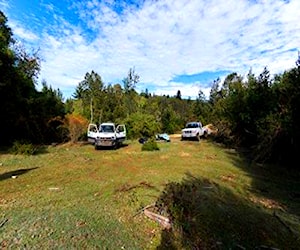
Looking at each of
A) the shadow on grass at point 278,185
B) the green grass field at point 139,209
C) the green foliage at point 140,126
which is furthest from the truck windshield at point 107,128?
the green foliage at point 140,126

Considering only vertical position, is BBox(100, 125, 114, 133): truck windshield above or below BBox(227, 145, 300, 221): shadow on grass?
above

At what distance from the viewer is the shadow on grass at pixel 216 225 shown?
654 cm

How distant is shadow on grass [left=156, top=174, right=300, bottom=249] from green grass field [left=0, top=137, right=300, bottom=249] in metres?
0.02

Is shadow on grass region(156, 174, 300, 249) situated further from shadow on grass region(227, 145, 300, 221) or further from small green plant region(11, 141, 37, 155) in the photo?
small green plant region(11, 141, 37, 155)

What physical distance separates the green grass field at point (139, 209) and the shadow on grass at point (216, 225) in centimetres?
2

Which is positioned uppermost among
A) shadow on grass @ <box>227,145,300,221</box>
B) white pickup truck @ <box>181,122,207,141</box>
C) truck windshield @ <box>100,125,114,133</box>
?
truck windshield @ <box>100,125,114,133</box>

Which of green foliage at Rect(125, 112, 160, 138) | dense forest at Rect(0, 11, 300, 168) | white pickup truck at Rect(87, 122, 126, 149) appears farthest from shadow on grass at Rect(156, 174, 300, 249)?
green foliage at Rect(125, 112, 160, 138)

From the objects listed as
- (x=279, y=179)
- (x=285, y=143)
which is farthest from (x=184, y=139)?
(x=279, y=179)

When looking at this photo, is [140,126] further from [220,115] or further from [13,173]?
[13,173]

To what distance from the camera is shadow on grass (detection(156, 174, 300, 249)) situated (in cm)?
654

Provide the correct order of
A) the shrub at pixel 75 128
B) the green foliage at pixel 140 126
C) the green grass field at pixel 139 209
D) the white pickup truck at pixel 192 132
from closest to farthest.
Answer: the green grass field at pixel 139 209, the shrub at pixel 75 128, the white pickup truck at pixel 192 132, the green foliage at pixel 140 126

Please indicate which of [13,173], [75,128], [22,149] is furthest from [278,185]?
[75,128]

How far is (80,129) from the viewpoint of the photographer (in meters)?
26.7

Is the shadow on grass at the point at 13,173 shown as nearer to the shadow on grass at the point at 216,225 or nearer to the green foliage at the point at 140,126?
the shadow on grass at the point at 216,225
